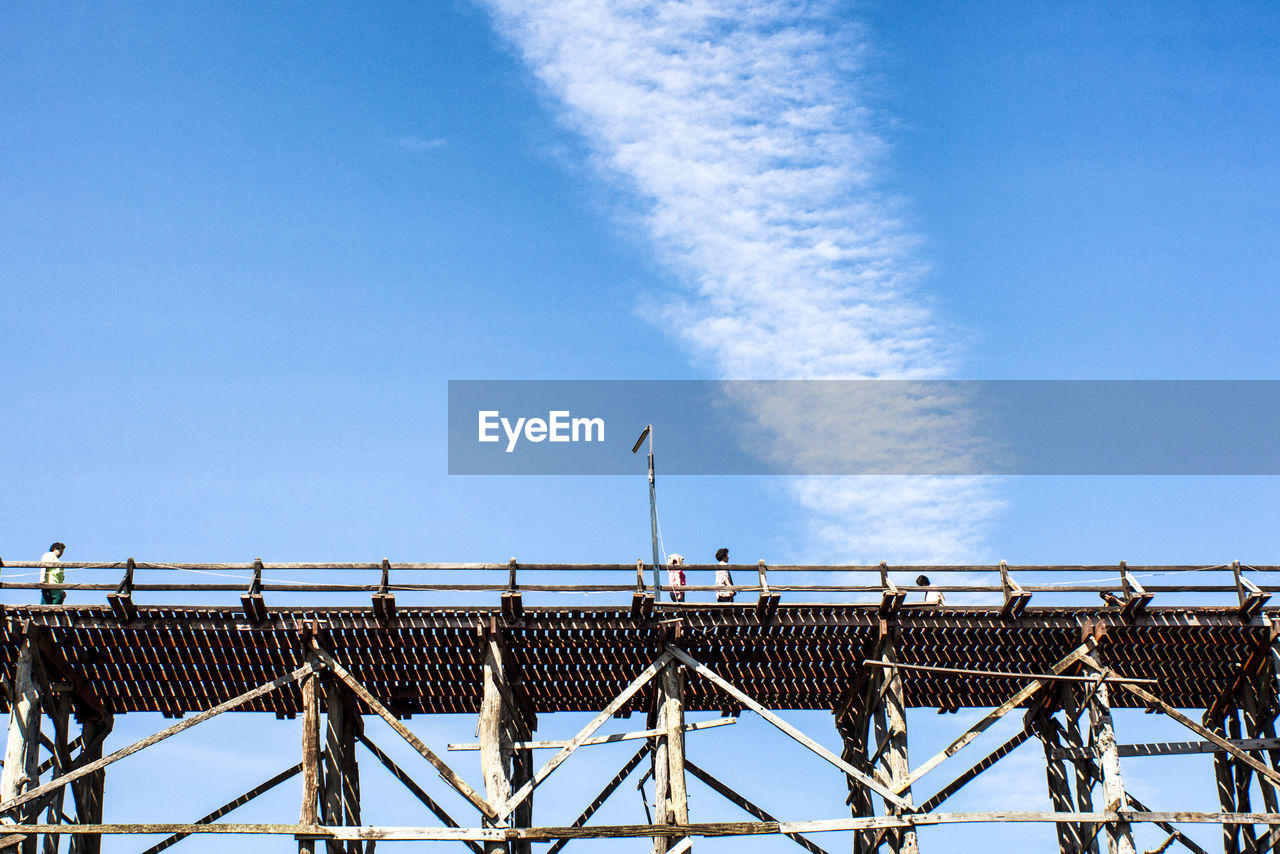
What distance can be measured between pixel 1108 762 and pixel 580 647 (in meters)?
8.75

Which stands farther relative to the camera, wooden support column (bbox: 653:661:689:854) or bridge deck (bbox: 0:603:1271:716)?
bridge deck (bbox: 0:603:1271:716)

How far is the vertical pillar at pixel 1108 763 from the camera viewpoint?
59.9 ft

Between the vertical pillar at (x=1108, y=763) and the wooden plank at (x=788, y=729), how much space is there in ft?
10.7

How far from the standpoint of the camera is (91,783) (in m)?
20.7

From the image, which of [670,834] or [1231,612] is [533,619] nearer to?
[670,834]

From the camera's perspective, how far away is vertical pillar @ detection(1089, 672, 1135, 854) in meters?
18.3

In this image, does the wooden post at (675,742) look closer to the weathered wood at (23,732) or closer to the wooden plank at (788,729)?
the wooden plank at (788,729)

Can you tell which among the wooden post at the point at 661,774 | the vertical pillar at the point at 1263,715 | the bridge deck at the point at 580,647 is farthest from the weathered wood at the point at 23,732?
the vertical pillar at the point at 1263,715

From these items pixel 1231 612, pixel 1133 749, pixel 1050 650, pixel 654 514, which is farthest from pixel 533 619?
pixel 1231 612

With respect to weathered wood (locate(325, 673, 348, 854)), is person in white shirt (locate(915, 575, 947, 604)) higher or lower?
higher

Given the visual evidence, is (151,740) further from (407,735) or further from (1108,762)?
(1108,762)

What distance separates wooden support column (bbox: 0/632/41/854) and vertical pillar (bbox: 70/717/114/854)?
56.6 inches

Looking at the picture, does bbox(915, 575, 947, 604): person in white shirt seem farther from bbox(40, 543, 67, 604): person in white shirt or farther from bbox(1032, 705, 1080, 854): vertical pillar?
bbox(40, 543, 67, 604): person in white shirt

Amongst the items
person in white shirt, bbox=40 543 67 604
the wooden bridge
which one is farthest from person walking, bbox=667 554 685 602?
person in white shirt, bbox=40 543 67 604
